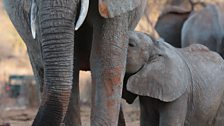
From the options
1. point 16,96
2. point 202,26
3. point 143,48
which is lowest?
point 16,96

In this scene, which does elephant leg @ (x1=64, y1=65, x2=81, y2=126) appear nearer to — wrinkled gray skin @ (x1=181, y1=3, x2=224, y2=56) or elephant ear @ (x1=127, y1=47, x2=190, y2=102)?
elephant ear @ (x1=127, y1=47, x2=190, y2=102)

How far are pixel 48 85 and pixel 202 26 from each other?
3632mm

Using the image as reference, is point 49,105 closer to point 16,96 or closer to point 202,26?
point 202,26

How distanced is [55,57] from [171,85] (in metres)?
0.88

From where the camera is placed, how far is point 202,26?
603 cm

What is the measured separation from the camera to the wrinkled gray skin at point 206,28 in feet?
19.2

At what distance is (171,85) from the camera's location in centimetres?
329

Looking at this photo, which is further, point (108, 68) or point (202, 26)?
point (202, 26)

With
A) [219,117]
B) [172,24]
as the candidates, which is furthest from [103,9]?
[172,24]

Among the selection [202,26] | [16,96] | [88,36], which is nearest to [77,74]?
[88,36]

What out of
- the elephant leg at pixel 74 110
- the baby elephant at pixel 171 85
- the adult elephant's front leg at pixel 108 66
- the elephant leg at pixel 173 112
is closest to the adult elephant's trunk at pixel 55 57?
the adult elephant's front leg at pixel 108 66

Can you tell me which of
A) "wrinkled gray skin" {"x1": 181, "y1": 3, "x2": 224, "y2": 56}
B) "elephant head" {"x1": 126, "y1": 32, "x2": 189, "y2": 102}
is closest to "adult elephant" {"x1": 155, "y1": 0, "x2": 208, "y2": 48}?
"wrinkled gray skin" {"x1": 181, "y1": 3, "x2": 224, "y2": 56}

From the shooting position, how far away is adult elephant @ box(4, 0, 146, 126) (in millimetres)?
2547

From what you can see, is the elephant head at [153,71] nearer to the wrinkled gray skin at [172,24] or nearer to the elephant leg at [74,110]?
the elephant leg at [74,110]
